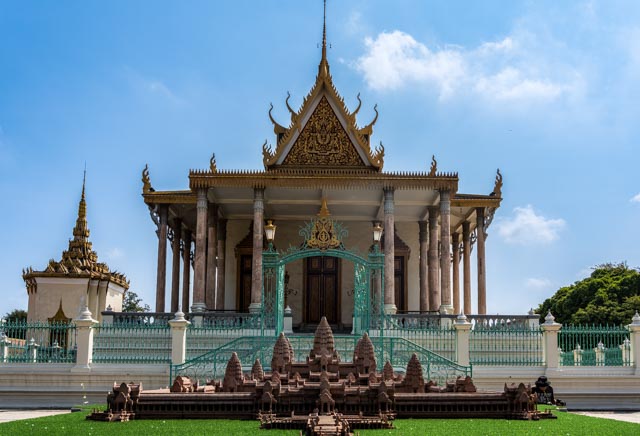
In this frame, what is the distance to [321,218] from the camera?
68.6ft

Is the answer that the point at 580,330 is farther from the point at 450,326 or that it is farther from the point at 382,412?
the point at 382,412

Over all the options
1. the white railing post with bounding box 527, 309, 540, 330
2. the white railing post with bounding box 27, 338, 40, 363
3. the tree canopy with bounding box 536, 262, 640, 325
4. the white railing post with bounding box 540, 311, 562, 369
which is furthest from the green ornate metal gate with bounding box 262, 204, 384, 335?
the tree canopy with bounding box 536, 262, 640, 325

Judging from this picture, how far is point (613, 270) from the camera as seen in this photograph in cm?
4294

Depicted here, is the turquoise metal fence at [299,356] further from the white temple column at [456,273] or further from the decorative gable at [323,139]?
the white temple column at [456,273]

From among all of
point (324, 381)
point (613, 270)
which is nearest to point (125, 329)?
point (324, 381)

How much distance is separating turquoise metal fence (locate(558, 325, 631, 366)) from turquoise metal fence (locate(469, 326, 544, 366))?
565 mm

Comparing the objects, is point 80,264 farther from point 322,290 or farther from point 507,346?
point 507,346

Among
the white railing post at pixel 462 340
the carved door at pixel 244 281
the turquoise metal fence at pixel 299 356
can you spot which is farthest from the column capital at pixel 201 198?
the white railing post at pixel 462 340

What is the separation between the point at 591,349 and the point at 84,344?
11121mm

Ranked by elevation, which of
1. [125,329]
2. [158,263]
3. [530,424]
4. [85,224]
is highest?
[85,224]

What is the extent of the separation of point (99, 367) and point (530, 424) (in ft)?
32.1

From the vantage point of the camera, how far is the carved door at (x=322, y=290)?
25875 millimetres

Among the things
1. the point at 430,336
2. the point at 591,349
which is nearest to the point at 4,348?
the point at 430,336

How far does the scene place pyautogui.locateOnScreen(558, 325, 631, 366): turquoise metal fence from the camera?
1723 cm
